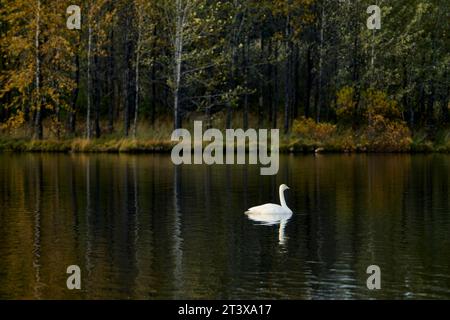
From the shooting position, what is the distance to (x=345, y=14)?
75.8m

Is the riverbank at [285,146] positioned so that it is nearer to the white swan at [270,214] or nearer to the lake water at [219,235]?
the lake water at [219,235]

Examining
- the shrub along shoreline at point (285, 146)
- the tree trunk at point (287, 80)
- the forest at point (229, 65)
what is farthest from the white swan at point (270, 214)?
the tree trunk at point (287, 80)

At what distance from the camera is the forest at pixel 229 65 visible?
2847 inches

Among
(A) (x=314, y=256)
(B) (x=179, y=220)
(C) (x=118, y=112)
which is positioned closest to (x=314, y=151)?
(C) (x=118, y=112)

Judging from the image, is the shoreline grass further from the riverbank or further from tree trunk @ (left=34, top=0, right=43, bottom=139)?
tree trunk @ (left=34, top=0, right=43, bottom=139)

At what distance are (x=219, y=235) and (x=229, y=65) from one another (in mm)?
49484

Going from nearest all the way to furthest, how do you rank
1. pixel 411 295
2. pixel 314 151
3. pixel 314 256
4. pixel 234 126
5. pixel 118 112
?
pixel 411 295, pixel 314 256, pixel 314 151, pixel 234 126, pixel 118 112

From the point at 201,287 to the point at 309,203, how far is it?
1623 cm

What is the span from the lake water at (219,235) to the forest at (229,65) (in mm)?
21184

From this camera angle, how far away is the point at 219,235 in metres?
30.0

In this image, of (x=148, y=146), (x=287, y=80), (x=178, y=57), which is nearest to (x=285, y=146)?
(x=287, y=80)

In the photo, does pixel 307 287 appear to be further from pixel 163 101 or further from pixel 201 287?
pixel 163 101

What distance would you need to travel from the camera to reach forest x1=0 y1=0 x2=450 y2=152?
72312 mm

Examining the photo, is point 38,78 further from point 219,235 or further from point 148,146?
point 219,235
